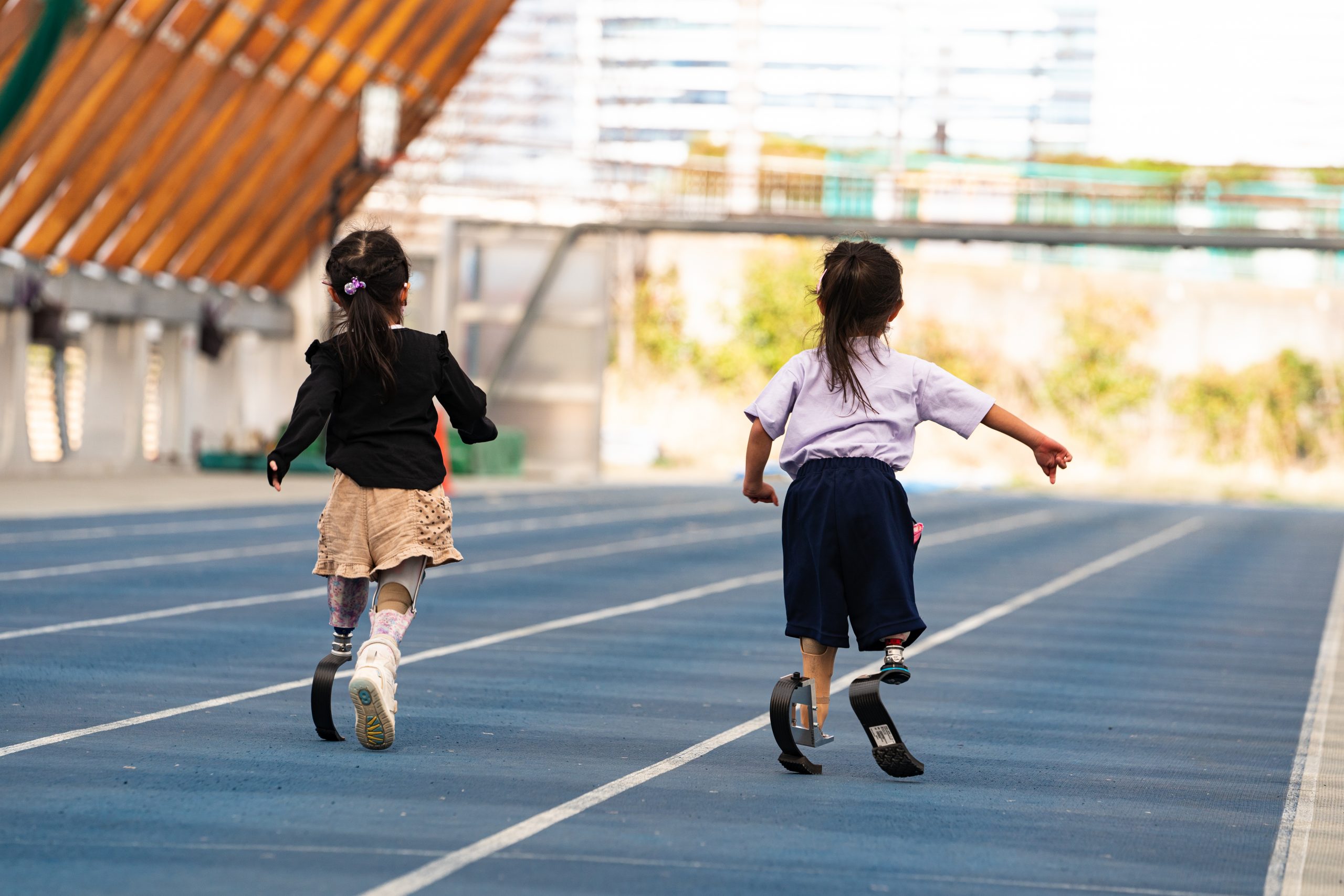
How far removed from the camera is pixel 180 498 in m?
26.4

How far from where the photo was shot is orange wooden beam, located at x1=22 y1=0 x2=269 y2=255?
28.7m

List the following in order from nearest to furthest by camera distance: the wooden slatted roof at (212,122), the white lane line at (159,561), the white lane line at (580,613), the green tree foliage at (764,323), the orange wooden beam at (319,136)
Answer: the white lane line at (580,613), the white lane line at (159,561), the wooden slatted roof at (212,122), the orange wooden beam at (319,136), the green tree foliage at (764,323)

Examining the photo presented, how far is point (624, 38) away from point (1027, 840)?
505ft

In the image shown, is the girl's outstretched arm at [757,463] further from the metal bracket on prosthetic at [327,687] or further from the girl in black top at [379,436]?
the metal bracket on prosthetic at [327,687]

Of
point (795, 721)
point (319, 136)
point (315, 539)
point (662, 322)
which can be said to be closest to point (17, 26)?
point (315, 539)

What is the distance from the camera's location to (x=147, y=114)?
95.5 ft

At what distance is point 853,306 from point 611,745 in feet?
6.19

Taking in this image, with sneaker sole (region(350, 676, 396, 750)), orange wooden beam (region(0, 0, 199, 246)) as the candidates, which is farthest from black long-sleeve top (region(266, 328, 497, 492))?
orange wooden beam (region(0, 0, 199, 246))

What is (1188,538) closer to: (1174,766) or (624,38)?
(1174,766)

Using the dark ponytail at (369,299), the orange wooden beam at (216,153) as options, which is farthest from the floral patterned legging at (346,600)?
the orange wooden beam at (216,153)

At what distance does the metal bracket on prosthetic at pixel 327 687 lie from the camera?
7102mm

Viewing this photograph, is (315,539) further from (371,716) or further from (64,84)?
(371,716)

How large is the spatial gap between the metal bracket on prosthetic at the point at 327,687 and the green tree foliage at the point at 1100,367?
52.4 m

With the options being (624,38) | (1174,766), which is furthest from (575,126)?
(1174,766)
